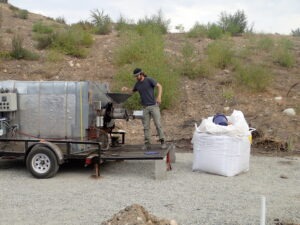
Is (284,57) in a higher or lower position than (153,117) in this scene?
higher

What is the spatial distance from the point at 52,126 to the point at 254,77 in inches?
357

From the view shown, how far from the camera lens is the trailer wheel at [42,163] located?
8.36 meters

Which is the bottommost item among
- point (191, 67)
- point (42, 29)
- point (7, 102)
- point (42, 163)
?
point (42, 163)

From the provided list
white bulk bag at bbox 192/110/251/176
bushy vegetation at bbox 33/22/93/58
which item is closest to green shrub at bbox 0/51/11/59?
bushy vegetation at bbox 33/22/93/58

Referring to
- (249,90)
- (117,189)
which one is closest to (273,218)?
(117,189)

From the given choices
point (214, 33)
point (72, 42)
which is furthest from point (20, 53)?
point (214, 33)

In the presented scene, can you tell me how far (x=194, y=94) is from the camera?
1568 centimetres

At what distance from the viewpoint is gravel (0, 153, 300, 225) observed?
614 cm

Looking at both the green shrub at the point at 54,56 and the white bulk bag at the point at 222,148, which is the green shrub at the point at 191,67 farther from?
the white bulk bag at the point at 222,148

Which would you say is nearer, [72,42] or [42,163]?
[42,163]

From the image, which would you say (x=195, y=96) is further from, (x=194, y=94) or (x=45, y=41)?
(x=45, y=41)

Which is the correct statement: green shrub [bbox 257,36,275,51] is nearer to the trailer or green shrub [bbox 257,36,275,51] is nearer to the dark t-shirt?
the dark t-shirt

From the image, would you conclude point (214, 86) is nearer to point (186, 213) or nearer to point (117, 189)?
point (117, 189)

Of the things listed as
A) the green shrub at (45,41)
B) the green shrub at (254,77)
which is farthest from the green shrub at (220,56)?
the green shrub at (45,41)
